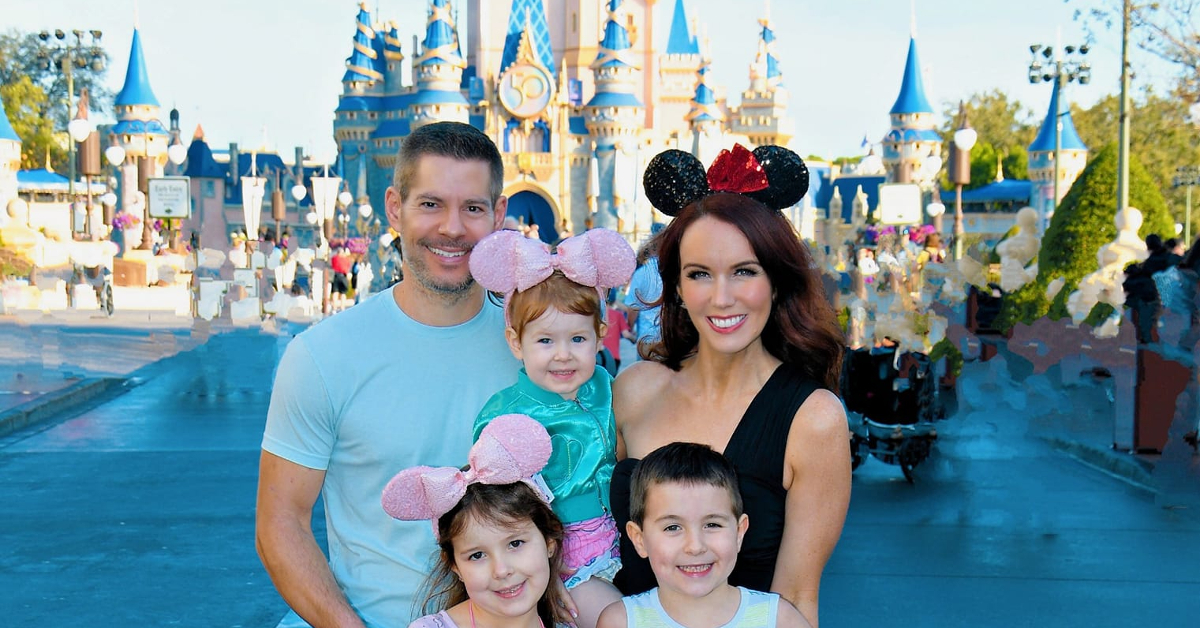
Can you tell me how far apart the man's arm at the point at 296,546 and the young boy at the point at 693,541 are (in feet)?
1.86

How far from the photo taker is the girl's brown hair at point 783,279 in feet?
7.98

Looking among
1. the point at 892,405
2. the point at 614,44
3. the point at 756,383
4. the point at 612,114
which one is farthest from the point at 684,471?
the point at 614,44

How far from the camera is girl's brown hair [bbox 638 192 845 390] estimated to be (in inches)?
95.7

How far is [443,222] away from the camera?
8.53 feet

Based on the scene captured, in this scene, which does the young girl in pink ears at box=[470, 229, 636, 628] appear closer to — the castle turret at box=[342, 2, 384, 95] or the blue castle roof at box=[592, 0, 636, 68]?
the blue castle roof at box=[592, 0, 636, 68]

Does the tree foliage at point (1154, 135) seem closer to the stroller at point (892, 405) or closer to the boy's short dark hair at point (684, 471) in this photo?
the stroller at point (892, 405)

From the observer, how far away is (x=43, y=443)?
970cm

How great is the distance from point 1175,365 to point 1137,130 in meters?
36.2

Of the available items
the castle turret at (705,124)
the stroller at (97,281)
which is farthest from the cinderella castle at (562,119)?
the stroller at (97,281)

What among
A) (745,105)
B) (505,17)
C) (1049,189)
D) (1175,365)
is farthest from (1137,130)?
(1175,365)

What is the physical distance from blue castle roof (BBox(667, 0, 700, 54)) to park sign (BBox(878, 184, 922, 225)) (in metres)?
48.6

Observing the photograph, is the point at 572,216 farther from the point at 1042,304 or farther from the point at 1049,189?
the point at 1042,304

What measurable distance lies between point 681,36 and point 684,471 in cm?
6128

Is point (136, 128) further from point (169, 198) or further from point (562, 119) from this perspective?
point (169, 198)
